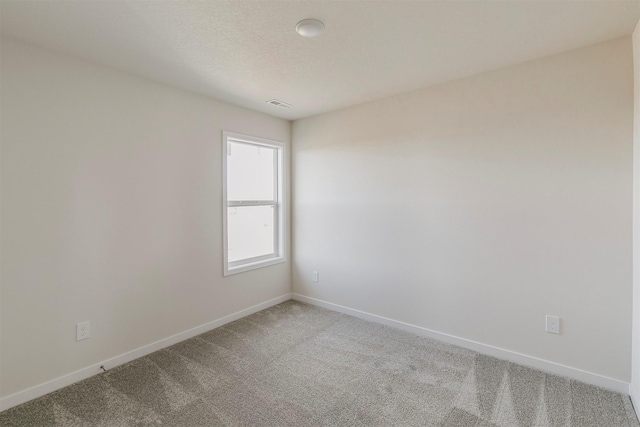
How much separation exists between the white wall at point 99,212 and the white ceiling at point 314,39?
27cm

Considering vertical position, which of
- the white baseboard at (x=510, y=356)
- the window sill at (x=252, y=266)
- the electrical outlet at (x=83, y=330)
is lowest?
the white baseboard at (x=510, y=356)

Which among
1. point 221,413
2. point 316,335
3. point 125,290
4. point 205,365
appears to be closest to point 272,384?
point 221,413

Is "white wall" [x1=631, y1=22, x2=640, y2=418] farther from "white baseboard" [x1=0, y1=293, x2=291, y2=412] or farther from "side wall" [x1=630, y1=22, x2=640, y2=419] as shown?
"white baseboard" [x1=0, y1=293, x2=291, y2=412]

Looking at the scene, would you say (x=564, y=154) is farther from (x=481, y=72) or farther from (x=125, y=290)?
(x=125, y=290)

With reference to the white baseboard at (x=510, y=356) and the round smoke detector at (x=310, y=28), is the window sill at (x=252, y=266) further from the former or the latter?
the round smoke detector at (x=310, y=28)

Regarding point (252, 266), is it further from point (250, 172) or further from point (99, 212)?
point (99, 212)

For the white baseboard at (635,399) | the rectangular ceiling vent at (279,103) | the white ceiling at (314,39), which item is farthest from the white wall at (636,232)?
the rectangular ceiling vent at (279,103)

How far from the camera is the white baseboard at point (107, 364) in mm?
1984

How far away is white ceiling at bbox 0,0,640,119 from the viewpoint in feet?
5.52

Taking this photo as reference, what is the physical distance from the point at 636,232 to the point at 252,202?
133 inches

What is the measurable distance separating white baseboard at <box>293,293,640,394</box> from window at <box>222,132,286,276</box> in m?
1.28

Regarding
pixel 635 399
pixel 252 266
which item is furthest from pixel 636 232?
pixel 252 266

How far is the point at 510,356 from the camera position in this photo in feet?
8.09

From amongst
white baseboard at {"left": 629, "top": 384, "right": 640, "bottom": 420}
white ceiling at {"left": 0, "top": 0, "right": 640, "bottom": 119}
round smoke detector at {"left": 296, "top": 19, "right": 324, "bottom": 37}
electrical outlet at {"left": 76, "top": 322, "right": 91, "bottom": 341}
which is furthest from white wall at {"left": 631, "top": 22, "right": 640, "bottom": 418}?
electrical outlet at {"left": 76, "top": 322, "right": 91, "bottom": 341}
